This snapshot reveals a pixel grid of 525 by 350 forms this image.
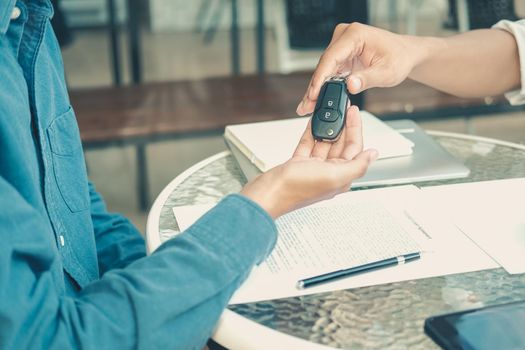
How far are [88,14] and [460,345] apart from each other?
528 cm

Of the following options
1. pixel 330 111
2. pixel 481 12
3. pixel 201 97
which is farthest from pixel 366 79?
pixel 481 12

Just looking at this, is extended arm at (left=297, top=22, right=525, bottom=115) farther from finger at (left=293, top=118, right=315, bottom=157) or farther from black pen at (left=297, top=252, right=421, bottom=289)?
black pen at (left=297, top=252, right=421, bottom=289)

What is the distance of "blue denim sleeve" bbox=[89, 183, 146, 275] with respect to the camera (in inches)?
40.5

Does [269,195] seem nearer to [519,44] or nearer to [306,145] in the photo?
[306,145]

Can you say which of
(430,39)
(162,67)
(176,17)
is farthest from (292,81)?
(176,17)

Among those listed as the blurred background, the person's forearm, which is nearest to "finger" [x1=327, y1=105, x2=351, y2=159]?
the person's forearm

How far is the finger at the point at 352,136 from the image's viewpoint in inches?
32.8

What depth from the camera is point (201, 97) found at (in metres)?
2.15

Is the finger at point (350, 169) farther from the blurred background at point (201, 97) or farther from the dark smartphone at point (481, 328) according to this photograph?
the blurred background at point (201, 97)

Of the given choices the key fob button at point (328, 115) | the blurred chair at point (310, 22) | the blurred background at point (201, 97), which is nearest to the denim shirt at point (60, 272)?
the key fob button at point (328, 115)

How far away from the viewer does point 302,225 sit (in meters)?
0.87

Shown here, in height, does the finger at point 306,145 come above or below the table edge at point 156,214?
above

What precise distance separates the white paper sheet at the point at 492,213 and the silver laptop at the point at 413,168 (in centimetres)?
4

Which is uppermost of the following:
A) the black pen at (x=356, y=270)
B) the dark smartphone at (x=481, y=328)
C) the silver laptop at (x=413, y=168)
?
the silver laptop at (x=413, y=168)
